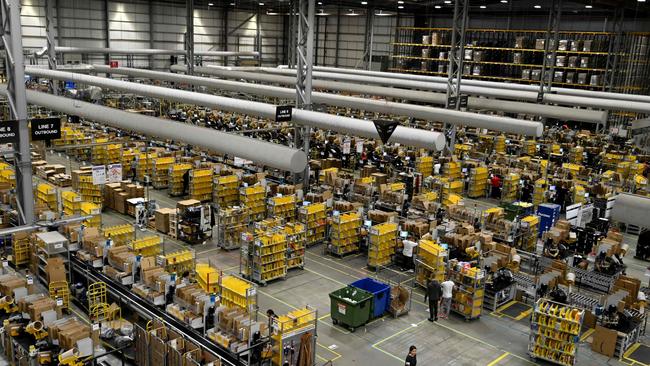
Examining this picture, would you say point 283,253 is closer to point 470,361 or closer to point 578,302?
point 470,361

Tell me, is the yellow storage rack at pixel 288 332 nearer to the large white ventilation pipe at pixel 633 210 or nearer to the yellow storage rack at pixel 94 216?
the large white ventilation pipe at pixel 633 210

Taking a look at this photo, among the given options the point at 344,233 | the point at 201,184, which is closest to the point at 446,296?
the point at 344,233

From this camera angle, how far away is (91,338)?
11773 mm

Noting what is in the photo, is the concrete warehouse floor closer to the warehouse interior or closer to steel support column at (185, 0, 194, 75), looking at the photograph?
the warehouse interior

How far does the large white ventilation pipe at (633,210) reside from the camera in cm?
757

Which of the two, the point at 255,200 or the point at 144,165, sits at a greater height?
the point at 144,165

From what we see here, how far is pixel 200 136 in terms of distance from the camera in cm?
1852

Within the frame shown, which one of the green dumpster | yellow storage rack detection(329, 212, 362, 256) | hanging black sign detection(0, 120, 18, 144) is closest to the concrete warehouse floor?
the green dumpster

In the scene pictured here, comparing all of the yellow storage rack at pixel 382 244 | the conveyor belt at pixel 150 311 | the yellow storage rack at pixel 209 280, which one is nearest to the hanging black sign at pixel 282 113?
the yellow storage rack at pixel 382 244

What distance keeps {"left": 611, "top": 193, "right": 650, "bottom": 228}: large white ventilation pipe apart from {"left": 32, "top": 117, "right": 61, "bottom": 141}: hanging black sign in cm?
1352

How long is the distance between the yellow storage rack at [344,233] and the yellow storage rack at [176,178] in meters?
9.16

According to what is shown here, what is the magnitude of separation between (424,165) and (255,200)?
10.7 metres

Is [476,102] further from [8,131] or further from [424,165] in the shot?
[8,131]

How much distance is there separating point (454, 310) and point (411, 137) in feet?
17.6
